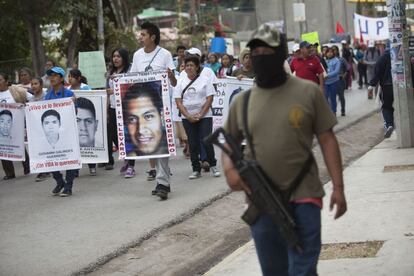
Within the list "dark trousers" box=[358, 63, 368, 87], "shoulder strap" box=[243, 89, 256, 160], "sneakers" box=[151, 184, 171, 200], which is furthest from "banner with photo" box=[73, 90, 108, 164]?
"dark trousers" box=[358, 63, 368, 87]

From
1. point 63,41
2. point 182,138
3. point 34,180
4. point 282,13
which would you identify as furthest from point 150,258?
point 282,13

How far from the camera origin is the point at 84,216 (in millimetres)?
9969

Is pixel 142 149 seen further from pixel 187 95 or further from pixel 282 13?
pixel 282 13

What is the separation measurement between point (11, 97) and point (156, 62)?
13.6 feet

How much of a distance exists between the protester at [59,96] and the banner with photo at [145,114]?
1.01m

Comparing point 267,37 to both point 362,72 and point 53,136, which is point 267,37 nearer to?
point 53,136

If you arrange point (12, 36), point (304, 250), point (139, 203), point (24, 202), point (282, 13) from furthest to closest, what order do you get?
point (282, 13), point (12, 36), point (24, 202), point (139, 203), point (304, 250)

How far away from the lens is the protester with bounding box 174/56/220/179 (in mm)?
11828

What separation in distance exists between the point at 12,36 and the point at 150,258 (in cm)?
1805

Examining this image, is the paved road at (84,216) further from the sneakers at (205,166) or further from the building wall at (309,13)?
the building wall at (309,13)

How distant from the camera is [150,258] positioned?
806 centimetres

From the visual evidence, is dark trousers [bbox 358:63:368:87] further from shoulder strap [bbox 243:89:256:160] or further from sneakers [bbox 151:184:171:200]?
shoulder strap [bbox 243:89:256:160]

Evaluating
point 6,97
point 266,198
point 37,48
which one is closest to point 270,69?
point 266,198

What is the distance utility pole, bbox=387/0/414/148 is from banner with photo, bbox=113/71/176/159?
473 cm
